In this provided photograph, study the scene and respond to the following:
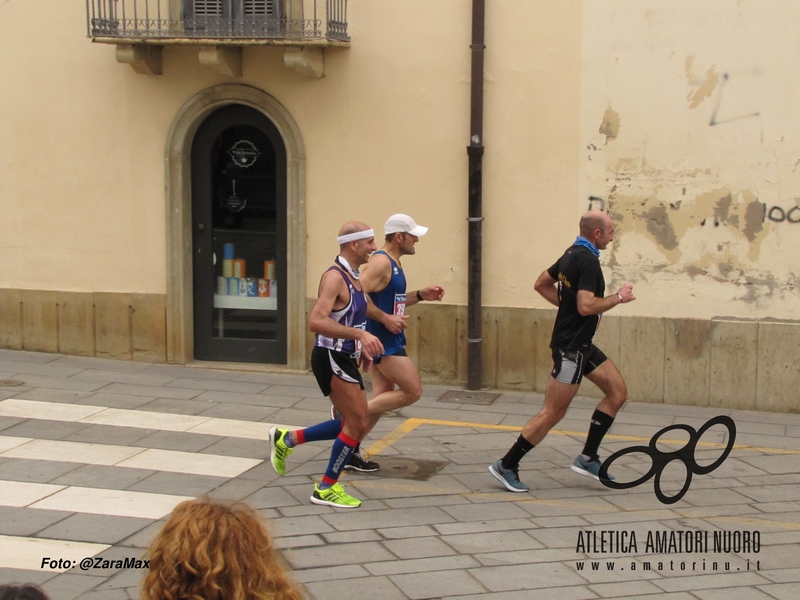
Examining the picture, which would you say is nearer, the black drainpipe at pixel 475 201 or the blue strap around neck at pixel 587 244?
the blue strap around neck at pixel 587 244

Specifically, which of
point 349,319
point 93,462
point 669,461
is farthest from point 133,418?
point 669,461

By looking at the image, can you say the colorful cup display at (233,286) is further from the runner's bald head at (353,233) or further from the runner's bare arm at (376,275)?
the runner's bald head at (353,233)

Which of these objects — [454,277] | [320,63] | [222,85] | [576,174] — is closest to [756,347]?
[576,174]

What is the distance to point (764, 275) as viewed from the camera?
9.27 metres

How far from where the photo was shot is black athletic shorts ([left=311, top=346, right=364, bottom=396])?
626 centimetres

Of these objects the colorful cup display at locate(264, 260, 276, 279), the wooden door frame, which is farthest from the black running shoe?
the colorful cup display at locate(264, 260, 276, 279)

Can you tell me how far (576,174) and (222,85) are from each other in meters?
3.68

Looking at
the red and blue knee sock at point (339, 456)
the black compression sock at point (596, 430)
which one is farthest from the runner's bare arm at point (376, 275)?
the black compression sock at point (596, 430)

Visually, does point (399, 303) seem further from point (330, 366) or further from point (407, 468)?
point (407, 468)

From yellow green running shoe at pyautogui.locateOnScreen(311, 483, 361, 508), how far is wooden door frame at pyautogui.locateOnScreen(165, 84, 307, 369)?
4.21 meters

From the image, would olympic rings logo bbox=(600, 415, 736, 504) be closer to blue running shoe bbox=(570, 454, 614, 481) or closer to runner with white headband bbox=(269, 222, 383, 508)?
blue running shoe bbox=(570, 454, 614, 481)

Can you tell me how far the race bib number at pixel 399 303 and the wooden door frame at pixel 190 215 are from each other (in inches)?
139

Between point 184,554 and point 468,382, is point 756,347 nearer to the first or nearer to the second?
point 468,382

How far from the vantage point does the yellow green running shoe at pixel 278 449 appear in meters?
6.64
